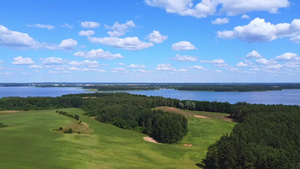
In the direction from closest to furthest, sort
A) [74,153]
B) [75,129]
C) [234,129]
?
[74,153]
[234,129]
[75,129]

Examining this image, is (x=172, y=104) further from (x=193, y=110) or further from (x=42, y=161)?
(x=42, y=161)

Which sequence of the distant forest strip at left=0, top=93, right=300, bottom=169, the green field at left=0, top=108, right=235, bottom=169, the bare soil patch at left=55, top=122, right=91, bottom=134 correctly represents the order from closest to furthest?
the green field at left=0, top=108, right=235, bottom=169 < the distant forest strip at left=0, top=93, right=300, bottom=169 < the bare soil patch at left=55, top=122, right=91, bottom=134

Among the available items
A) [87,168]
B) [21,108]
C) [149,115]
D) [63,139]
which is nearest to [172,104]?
[149,115]

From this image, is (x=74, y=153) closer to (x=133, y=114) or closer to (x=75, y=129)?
(x=75, y=129)

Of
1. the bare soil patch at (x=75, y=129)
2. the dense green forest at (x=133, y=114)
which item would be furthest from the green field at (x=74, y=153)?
the dense green forest at (x=133, y=114)

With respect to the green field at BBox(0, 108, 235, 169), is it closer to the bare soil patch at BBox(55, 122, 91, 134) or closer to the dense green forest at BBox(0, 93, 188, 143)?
the bare soil patch at BBox(55, 122, 91, 134)

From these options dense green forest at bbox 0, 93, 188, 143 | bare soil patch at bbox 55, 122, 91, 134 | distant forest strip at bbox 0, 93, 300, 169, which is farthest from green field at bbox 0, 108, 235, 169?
dense green forest at bbox 0, 93, 188, 143

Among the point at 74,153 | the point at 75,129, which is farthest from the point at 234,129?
the point at 75,129

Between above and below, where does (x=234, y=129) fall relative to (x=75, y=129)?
above
